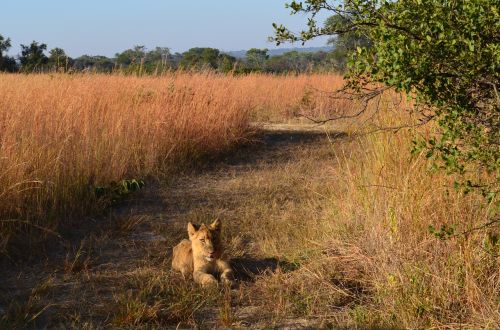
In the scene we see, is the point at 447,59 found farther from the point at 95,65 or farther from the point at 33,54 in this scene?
the point at 33,54

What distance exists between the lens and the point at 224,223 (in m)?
5.70

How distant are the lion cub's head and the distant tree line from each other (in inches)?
52.7

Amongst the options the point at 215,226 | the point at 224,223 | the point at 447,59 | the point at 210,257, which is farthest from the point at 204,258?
the point at 447,59

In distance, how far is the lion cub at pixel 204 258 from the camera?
4281mm

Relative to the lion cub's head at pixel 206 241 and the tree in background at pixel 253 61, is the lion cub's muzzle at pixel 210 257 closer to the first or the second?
the lion cub's head at pixel 206 241

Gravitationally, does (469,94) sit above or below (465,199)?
above

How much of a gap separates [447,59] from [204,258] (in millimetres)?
2075

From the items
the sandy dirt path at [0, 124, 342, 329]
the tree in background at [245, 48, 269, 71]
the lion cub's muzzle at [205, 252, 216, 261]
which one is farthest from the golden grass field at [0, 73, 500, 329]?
the tree in background at [245, 48, 269, 71]

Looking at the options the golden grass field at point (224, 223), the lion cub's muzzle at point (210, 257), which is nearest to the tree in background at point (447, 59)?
the golden grass field at point (224, 223)

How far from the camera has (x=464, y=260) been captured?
11.9 feet

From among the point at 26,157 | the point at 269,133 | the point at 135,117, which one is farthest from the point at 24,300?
the point at 269,133

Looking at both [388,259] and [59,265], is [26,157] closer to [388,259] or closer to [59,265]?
[59,265]

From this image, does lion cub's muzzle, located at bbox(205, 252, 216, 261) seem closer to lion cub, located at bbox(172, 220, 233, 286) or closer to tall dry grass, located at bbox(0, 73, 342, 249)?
lion cub, located at bbox(172, 220, 233, 286)

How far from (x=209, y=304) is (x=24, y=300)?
45.0 inches
